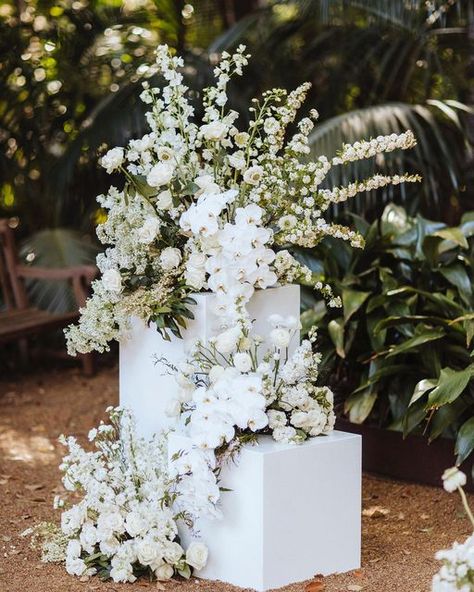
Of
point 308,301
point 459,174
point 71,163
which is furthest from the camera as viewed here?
point 71,163

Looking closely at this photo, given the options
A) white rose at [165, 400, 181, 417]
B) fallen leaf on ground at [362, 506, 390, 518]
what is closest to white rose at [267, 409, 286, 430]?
white rose at [165, 400, 181, 417]

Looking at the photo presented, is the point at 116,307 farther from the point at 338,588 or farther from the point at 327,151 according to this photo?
the point at 327,151

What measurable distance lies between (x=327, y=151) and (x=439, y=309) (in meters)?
1.36

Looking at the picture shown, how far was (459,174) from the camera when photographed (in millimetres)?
6680

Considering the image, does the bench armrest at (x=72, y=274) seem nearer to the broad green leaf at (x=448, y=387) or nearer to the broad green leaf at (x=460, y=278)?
the broad green leaf at (x=460, y=278)

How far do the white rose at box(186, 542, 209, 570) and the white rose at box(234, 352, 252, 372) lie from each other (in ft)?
2.15

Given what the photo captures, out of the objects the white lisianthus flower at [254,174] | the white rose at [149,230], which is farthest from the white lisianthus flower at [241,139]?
the white rose at [149,230]

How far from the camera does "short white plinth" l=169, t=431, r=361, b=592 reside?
367 cm

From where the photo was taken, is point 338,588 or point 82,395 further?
point 82,395

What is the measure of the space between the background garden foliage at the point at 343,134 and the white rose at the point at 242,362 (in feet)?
3.46

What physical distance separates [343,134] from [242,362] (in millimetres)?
2822

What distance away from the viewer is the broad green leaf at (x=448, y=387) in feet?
14.5

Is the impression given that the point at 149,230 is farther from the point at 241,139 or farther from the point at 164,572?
the point at 164,572

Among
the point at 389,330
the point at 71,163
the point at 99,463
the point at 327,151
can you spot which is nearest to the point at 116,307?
the point at 99,463
